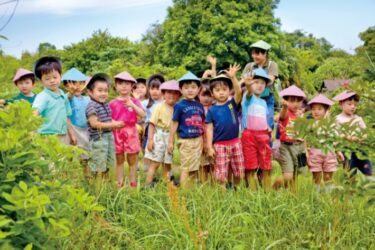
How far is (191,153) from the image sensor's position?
5.35 m

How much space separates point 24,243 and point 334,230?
2.32 metres

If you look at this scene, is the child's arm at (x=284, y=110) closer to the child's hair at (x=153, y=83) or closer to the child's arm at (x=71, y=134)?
the child's hair at (x=153, y=83)

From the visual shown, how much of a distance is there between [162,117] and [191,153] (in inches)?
27.3

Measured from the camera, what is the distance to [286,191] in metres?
4.33

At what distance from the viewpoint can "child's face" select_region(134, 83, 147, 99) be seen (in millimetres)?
7377

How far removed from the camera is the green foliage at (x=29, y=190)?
2000mm

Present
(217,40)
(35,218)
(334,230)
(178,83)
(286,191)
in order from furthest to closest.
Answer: (217,40) → (178,83) → (286,191) → (334,230) → (35,218)

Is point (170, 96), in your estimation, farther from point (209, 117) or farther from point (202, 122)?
point (209, 117)

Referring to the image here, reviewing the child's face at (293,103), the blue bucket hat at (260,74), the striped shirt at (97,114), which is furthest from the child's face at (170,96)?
the child's face at (293,103)

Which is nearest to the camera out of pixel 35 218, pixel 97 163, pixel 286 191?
pixel 35 218

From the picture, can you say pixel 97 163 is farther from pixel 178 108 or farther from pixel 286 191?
pixel 286 191

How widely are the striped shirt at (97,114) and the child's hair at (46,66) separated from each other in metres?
0.53

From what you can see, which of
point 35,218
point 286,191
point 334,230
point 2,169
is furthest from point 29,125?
point 286,191

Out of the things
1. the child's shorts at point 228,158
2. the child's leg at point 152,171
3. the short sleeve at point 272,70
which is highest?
the short sleeve at point 272,70
